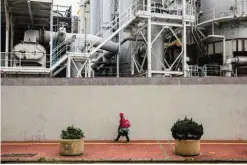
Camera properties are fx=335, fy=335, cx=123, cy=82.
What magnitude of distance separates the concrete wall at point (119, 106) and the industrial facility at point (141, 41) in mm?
4428

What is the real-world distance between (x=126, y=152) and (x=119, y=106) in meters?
3.76

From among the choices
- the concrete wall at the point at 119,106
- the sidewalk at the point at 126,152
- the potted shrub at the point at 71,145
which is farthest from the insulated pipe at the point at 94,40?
the potted shrub at the point at 71,145

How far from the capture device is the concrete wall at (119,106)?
636 inches

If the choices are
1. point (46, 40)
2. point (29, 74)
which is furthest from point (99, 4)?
point (29, 74)

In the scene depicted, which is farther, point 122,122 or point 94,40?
point 94,40

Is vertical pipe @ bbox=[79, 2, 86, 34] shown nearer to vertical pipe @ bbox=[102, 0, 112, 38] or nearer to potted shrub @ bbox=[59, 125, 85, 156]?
vertical pipe @ bbox=[102, 0, 112, 38]

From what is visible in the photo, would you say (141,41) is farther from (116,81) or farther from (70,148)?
(70,148)

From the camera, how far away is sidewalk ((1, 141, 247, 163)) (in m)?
11.5

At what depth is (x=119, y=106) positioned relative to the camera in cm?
1645

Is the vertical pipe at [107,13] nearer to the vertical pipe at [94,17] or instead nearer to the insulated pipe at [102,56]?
the insulated pipe at [102,56]

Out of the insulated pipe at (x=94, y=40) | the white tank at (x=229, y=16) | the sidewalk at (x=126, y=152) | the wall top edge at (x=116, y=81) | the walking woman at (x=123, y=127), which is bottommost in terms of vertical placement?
the sidewalk at (x=126, y=152)

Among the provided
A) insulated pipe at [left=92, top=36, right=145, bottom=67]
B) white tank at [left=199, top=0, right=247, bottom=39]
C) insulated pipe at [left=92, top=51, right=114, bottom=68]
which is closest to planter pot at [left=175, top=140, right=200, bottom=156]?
insulated pipe at [left=92, top=36, right=145, bottom=67]

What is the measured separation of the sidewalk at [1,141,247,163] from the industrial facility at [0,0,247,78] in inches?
288

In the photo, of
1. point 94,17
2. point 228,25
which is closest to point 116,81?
point 228,25
